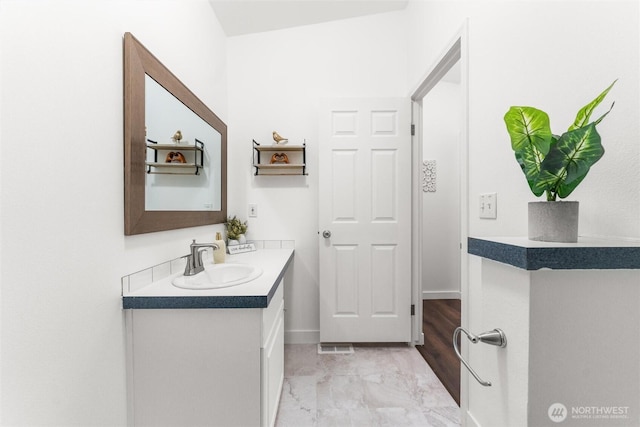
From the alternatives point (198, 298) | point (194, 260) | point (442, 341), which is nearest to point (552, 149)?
point (198, 298)

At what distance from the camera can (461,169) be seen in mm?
1542

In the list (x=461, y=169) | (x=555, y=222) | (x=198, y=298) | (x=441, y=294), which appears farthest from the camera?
(x=441, y=294)

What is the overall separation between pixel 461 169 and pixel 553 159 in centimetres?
86

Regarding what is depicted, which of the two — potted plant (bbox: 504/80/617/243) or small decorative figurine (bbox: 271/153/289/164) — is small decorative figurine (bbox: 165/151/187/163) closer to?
small decorative figurine (bbox: 271/153/289/164)

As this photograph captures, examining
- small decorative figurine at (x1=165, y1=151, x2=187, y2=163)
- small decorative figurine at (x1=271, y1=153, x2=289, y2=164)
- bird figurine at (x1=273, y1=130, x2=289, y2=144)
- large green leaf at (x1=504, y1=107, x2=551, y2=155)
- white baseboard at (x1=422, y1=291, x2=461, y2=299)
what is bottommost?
white baseboard at (x1=422, y1=291, x2=461, y2=299)

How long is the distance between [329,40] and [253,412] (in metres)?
2.68

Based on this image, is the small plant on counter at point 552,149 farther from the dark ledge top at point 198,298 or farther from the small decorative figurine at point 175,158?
the small decorative figurine at point 175,158

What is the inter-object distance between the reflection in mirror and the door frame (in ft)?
5.06

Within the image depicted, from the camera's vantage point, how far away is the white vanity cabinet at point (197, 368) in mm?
1134

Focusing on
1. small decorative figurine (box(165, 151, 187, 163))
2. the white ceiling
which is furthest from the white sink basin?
the white ceiling

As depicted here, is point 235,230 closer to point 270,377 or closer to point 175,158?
point 175,158

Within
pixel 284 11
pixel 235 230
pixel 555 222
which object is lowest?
pixel 235 230

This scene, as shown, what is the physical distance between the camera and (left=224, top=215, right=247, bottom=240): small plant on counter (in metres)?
2.34

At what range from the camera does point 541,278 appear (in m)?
0.64
